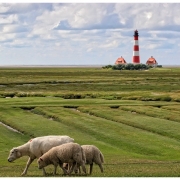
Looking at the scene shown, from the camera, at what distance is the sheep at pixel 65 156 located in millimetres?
17984

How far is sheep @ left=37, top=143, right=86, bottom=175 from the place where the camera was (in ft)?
59.0

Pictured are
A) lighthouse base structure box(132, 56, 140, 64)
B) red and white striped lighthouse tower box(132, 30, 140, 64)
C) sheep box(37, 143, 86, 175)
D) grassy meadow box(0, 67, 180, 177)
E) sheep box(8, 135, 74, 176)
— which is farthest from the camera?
lighthouse base structure box(132, 56, 140, 64)

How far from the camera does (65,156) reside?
18.1 metres

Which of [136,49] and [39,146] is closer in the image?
[39,146]

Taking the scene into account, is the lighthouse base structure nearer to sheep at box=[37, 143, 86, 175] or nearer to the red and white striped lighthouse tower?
the red and white striped lighthouse tower

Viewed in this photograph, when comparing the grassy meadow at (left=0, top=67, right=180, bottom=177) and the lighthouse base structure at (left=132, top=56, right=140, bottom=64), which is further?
the lighthouse base structure at (left=132, top=56, right=140, bottom=64)

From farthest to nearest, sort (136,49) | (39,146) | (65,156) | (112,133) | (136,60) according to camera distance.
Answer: (136,60) → (136,49) → (112,133) → (39,146) → (65,156)

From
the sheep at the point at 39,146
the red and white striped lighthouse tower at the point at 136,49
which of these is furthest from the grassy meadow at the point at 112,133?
the red and white striped lighthouse tower at the point at 136,49

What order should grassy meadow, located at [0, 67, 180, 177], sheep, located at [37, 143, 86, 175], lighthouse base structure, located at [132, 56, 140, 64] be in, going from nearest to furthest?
sheep, located at [37, 143, 86, 175]
grassy meadow, located at [0, 67, 180, 177]
lighthouse base structure, located at [132, 56, 140, 64]

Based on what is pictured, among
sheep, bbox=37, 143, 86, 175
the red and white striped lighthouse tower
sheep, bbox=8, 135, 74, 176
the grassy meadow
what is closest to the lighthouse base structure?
the red and white striped lighthouse tower

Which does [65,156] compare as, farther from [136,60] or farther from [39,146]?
[136,60]

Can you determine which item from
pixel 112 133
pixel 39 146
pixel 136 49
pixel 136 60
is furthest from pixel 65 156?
pixel 136 60

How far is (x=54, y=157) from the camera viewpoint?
18422 mm

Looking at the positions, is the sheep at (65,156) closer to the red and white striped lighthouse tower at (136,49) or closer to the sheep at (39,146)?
the sheep at (39,146)
